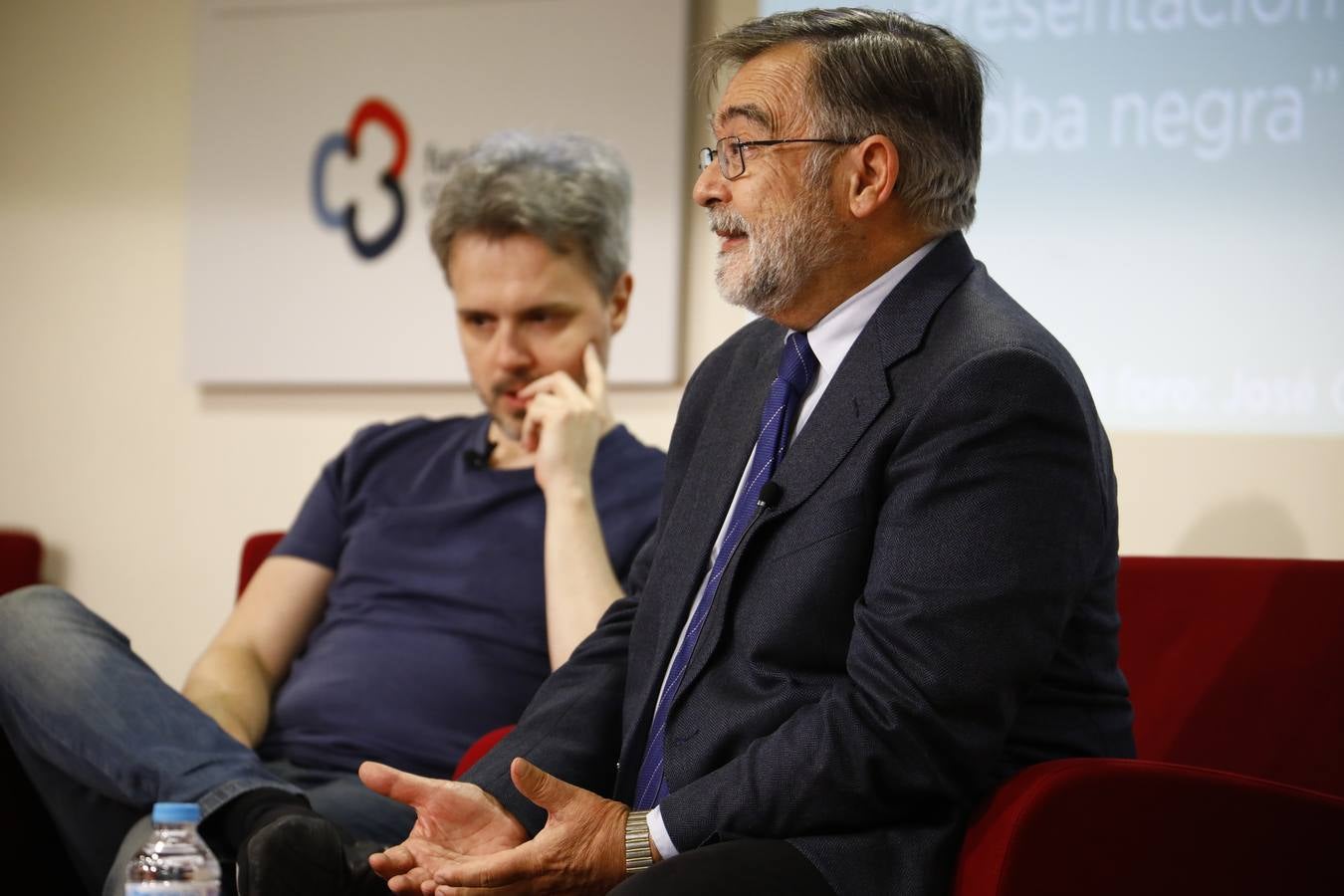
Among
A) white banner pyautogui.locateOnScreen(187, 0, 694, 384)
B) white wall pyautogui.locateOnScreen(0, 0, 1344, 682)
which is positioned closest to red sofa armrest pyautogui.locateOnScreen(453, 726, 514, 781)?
white banner pyautogui.locateOnScreen(187, 0, 694, 384)

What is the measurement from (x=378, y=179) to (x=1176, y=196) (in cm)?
176

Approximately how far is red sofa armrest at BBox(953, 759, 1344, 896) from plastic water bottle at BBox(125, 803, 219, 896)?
899mm

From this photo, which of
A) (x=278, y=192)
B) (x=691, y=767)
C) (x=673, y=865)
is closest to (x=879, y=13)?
(x=691, y=767)

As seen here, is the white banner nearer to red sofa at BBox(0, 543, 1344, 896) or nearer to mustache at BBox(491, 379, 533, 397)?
mustache at BBox(491, 379, 533, 397)

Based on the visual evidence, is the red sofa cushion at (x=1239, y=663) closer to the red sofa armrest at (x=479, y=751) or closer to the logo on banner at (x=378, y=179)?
the red sofa armrest at (x=479, y=751)

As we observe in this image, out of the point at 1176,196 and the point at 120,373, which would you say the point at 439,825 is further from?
the point at 120,373

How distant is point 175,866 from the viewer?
→ 1.77m

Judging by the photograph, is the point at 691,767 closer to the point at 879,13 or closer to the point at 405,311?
the point at 879,13

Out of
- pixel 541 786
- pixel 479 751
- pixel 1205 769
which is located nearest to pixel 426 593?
pixel 479 751

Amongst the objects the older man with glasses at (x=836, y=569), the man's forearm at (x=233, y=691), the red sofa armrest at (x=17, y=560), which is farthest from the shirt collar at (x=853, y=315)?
the red sofa armrest at (x=17, y=560)

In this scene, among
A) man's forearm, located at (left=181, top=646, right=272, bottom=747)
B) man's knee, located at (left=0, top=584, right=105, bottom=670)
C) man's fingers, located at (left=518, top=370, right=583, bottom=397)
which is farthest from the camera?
man's fingers, located at (left=518, top=370, right=583, bottom=397)

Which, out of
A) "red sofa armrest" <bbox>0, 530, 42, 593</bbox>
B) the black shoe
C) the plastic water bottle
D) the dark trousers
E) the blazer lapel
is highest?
the blazer lapel

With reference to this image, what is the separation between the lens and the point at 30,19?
12.4 ft

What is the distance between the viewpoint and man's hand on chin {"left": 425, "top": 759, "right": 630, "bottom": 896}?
152 centimetres
